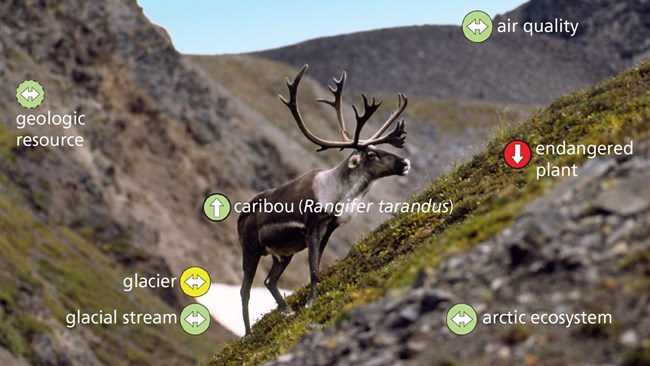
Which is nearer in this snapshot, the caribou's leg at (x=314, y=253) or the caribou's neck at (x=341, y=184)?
the caribou's leg at (x=314, y=253)

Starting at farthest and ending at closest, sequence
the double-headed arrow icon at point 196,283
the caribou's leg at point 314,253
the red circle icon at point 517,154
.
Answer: the double-headed arrow icon at point 196,283 → the red circle icon at point 517,154 → the caribou's leg at point 314,253

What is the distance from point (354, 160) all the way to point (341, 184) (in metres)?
0.58

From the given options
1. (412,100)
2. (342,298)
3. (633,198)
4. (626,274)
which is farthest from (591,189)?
(412,100)

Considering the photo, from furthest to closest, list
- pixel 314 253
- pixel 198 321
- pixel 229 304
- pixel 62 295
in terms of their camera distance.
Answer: pixel 229 304 < pixel 62 295 < pixel 198 321 < pixel 314 253

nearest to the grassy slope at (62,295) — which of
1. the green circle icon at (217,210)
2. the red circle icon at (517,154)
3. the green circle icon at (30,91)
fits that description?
the green circle icon at (30,91)

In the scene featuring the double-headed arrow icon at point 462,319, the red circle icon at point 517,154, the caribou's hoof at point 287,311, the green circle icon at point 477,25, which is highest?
the green circle icon at point 477,25

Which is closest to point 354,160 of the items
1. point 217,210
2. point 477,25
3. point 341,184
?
point 341,184

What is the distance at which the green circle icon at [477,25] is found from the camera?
2484 centimetres

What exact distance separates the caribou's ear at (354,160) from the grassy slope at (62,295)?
31525 millimetres

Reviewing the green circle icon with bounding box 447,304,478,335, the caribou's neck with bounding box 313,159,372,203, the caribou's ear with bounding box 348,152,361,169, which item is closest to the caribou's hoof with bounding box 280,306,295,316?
the caribou's neck with bounding box 313,159,372,203

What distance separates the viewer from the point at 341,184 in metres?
19.6

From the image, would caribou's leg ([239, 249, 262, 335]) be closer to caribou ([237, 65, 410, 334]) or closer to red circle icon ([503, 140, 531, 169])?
caribou ([237, 65, 410, 334])

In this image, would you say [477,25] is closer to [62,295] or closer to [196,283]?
[196,283]

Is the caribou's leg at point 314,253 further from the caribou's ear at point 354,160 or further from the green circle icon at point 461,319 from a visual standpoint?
the green circle icon at point 461,319
